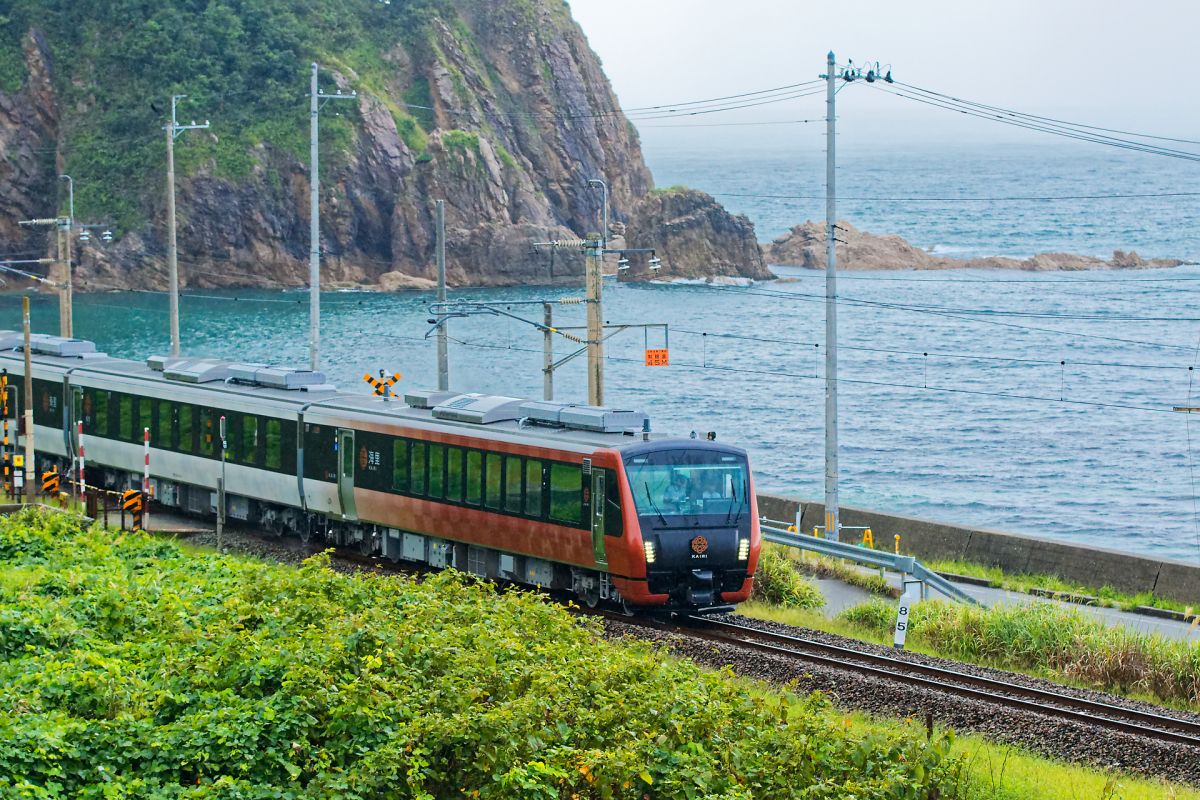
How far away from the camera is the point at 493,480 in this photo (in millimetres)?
23984

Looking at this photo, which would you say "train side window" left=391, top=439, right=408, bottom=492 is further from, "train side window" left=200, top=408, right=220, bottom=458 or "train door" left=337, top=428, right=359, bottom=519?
"train side window" left=200, top=408, right=220, bottom=458

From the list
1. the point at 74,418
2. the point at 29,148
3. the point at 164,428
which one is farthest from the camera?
the point at 29,148

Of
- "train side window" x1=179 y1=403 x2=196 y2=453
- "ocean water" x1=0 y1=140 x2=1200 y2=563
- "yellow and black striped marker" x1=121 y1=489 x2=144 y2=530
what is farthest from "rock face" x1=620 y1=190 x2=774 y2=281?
"yellow and black striped marker" x1=121 y1=489 x2=144 y2=530

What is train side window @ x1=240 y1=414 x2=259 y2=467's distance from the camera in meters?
29.6

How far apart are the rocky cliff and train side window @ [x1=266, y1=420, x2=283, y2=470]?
10276 cm

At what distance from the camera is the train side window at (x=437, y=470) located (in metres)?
25.1

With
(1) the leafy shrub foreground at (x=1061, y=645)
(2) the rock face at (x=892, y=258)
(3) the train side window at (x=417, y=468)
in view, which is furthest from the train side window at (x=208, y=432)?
(2) the rock face at (x=892, y=258)

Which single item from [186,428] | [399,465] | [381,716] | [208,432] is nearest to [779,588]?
[399,465]

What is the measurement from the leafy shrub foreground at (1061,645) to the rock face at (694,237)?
378ft

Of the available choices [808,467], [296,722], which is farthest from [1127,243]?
[296,722]

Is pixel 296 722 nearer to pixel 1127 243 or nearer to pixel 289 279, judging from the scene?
pixel 289 279

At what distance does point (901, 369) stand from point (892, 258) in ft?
221

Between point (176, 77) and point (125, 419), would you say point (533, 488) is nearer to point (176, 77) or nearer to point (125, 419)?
point (125, 419)

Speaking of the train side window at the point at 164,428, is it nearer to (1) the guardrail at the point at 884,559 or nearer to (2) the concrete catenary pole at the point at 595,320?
(2) the concrete catenary pole at the point at 595,320
